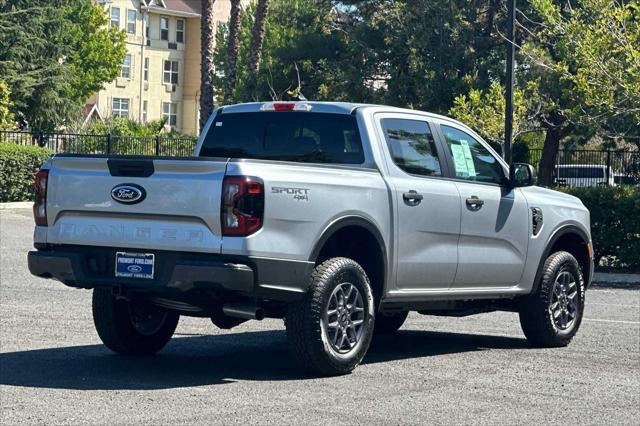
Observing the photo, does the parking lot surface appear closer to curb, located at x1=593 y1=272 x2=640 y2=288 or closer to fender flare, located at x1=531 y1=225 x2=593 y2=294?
fender flare, located at x1=531 y1=225 x2=593 y2=294

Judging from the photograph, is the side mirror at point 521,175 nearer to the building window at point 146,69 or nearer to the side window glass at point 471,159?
the side window glass at point 471,159

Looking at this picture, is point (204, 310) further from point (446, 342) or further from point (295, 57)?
point (295, 57)

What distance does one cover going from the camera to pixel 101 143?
1623 inches

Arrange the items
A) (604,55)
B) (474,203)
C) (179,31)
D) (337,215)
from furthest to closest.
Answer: (179,31) < (604,55) < (474,203) < (337,215)

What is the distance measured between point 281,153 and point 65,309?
13.8ft

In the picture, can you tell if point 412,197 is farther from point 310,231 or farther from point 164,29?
point 164,29

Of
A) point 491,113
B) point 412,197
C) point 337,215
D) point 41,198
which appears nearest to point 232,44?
point 491,113

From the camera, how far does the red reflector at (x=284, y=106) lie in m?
10.4

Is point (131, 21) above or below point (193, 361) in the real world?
above

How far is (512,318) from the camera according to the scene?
47.0 feet

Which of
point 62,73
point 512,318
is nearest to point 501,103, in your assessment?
point 512,318

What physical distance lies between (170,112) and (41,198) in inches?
3499

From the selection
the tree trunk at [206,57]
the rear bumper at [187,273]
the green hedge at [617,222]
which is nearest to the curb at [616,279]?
the green hedge at [617,222]

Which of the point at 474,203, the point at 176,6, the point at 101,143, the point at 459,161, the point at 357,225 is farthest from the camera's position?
the point at 176,6
